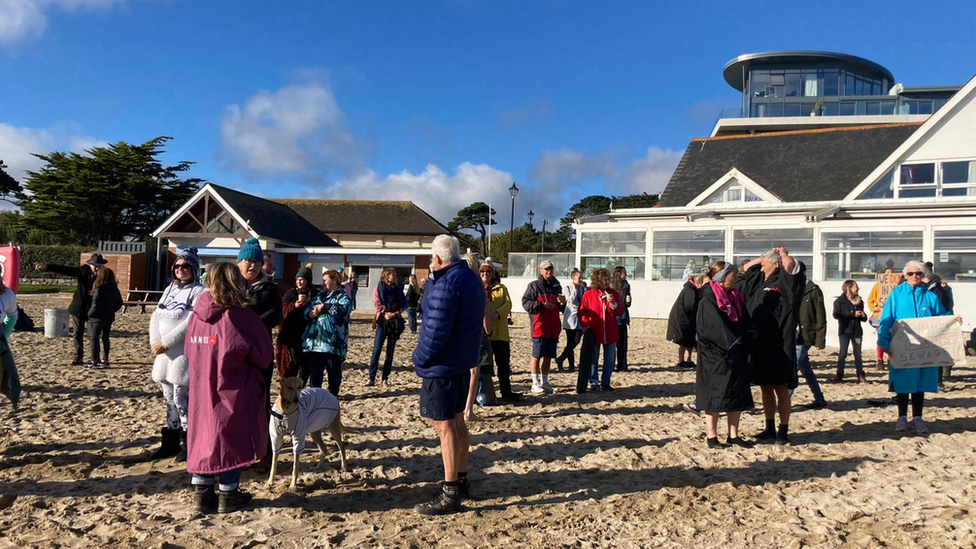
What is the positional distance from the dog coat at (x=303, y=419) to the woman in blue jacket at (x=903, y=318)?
5.48 meters

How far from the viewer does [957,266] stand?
16.0 m

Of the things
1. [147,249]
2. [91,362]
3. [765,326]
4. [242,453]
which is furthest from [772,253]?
[147,249]

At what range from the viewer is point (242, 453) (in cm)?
393

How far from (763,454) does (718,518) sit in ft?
5.80

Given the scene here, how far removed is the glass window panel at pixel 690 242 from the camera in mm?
18844

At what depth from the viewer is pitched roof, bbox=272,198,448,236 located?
1471 inches

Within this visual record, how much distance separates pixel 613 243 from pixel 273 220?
19535 millimetres

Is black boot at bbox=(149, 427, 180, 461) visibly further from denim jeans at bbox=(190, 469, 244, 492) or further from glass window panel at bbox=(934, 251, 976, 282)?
glass window panel at bbox=(934, 251, 976, 282)

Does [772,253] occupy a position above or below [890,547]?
above

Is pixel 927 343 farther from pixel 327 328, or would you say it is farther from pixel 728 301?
pixel 327 328

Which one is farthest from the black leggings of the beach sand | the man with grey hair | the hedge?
the hedge

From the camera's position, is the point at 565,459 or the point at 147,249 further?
the point at 147,249

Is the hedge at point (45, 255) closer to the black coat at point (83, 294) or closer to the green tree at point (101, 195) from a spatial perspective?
the green tree at point (101, 195)

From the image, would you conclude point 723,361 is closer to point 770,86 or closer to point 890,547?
point 890,547
